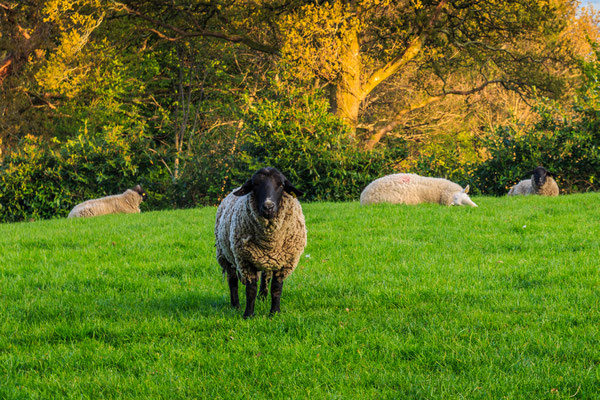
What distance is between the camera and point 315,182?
1664 cm

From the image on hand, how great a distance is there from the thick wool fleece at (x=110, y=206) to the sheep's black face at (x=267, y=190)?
1227cm

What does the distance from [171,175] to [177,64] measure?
11124 mm

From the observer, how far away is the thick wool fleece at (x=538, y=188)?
15097mm

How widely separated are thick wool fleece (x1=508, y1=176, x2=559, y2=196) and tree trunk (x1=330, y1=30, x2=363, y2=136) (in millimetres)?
6361

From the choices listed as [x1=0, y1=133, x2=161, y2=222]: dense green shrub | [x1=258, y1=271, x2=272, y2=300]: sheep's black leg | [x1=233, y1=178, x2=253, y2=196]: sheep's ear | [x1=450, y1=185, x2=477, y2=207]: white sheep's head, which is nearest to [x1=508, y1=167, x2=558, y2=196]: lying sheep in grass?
[x1=450, y1=185, x2=477, y2=207]: white sheep's head

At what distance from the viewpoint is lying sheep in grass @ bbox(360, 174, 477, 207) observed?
13562 millimetres

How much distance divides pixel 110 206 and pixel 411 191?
9.08 meters

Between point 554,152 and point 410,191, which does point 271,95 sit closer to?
point 410,191

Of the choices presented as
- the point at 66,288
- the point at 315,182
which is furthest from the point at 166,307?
the point at 315,182

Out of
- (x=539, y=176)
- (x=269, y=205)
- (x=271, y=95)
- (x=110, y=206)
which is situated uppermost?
(x=271, y=95)

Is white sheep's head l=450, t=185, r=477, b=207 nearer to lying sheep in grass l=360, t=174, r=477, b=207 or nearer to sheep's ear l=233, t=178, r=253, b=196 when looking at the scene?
lying sheep in grass l=360, t=174, r=477, b=207

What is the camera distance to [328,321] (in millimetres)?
5375

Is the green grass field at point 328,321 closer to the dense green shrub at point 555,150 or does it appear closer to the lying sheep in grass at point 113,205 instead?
the lying sheep in grass at point 113,205

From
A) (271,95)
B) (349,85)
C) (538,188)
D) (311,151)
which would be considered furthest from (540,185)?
(271,95)
